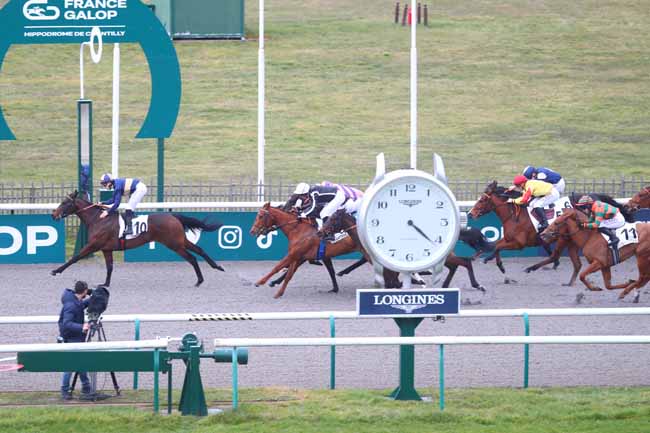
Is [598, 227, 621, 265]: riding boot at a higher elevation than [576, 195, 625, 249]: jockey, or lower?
lower

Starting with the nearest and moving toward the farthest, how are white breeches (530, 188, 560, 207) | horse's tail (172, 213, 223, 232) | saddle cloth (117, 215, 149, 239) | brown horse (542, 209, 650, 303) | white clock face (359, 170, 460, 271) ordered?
white clock face (359, 170, 460, 271) → brown horse (542, 209, 650, 303) → saddle cloth (117, 215, 149, 239) → horse's tail (172, 213, 223, 232) → white breeches (530, 188, 560, 207)

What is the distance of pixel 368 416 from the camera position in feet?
34.1

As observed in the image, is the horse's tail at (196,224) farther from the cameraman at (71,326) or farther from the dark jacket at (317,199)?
the cameraman at (71,326)

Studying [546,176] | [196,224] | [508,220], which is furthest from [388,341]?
[546,176]

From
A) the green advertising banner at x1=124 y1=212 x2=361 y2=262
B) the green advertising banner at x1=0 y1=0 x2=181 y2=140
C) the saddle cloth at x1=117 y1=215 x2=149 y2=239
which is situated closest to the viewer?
the saddle cloth at x1=117 y1=215 x2=149 y2=239

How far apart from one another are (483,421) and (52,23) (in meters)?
12.1

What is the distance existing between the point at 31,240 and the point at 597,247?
881 centimetres

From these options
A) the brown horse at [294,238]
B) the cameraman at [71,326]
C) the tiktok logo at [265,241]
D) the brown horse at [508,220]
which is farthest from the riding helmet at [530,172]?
the cameraman at [71,326]

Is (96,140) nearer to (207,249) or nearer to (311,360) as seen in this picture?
(207,249)

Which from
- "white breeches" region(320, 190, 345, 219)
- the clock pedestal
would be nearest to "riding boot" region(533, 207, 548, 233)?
"white breeches" region(320, 190, 345, 219)

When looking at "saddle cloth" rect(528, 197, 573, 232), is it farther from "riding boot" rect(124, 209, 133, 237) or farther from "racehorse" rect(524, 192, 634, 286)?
"riding boot" rect(124, 209, 133, 237)

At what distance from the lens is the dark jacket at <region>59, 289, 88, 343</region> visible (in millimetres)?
11398

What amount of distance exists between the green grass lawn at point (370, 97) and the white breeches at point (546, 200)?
1168cm

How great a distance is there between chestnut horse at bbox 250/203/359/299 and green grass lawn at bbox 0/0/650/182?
13.2 metres
